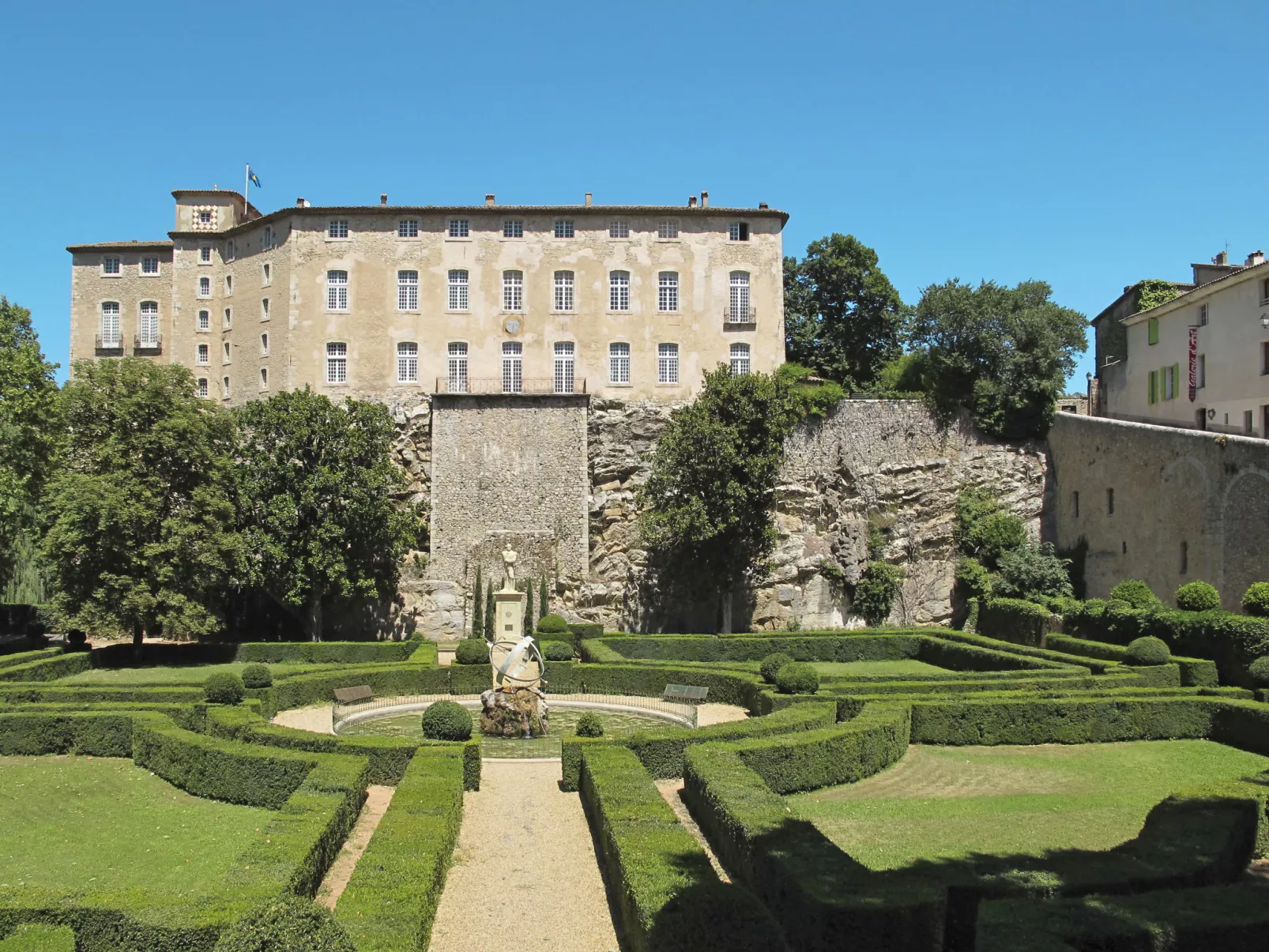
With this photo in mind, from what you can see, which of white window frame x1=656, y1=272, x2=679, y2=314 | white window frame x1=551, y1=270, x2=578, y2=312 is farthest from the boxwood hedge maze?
white window frame x1=551, y1=270, x2=578, y2=312

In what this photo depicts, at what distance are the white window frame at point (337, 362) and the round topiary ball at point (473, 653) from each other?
1841 centimetres

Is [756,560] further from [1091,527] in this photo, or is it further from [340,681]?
[340,681]

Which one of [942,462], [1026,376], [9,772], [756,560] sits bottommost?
[9,772]

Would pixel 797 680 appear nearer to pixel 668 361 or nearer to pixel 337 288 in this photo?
pixel 668 361

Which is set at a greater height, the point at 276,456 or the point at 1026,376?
the point at 1026,376

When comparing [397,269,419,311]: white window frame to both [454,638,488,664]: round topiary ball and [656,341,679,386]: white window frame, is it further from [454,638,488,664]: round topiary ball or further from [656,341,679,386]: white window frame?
[454,638,488,664]: round topiary ball

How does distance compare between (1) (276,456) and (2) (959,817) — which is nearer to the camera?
(2) (959,817)

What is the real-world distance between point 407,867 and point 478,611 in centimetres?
2883

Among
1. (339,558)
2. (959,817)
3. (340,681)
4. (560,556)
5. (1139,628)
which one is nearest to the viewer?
(959,817)

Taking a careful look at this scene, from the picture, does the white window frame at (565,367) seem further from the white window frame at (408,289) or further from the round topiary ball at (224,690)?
the round topiary ball at (224,690)

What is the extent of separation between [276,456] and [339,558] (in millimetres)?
4363

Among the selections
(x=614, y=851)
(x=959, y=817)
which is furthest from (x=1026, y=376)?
(x=614, y=851)

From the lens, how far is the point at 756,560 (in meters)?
40.1

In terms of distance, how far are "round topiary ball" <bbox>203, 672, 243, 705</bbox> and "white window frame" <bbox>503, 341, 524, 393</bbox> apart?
77.3 feet
